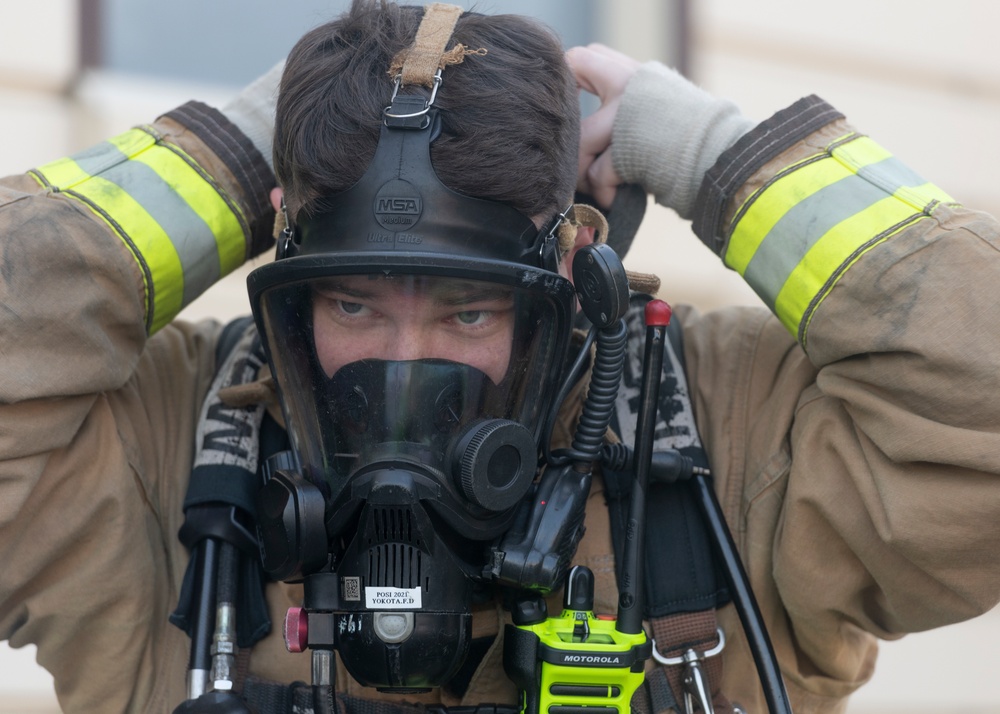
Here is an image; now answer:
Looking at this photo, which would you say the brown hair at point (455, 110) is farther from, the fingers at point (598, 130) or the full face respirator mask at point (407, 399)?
the fingers at point (598, 130)

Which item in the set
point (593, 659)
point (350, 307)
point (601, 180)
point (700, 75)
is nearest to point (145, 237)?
point (350, 307)

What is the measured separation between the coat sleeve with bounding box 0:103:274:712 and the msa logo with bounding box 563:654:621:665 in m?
0.71

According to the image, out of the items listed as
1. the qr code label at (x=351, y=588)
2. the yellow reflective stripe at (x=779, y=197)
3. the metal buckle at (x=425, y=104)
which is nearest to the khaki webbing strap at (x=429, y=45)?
the metal buckle at (x=425, y=104)

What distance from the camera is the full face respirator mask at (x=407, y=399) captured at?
5.11 ft

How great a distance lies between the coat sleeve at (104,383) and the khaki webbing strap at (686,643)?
816mm

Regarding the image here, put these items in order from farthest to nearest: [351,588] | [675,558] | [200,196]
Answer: [200,196], [675,558], [351,588]

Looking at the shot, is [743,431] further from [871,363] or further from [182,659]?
[182,659]

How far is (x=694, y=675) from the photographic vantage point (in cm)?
172

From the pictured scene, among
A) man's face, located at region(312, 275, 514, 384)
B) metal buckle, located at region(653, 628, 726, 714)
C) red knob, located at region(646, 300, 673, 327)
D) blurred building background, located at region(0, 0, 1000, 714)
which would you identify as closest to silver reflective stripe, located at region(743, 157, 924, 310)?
red knob, located at region(646, 300, 673, 327)

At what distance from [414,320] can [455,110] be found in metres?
0.33

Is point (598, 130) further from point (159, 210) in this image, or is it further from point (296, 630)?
point (296, 630)

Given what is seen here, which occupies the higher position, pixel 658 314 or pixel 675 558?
pixel 658 314

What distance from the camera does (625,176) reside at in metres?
2.04

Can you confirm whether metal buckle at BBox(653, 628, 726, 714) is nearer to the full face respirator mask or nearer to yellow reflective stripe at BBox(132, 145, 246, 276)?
the full face respirator mask
